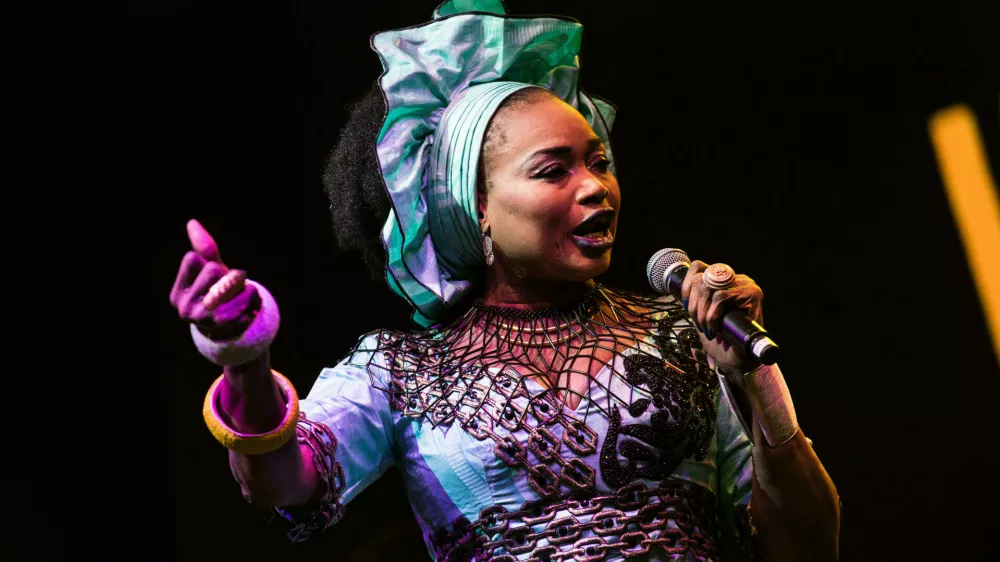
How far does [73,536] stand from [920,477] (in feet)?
5.59


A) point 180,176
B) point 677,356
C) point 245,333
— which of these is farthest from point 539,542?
point 180,176

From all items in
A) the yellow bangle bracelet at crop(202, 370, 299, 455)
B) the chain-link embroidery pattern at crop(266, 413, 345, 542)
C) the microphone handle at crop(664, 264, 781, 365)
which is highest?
the microphone handle at crop(664, 264, 781, 365)

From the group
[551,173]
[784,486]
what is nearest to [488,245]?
[551,173]

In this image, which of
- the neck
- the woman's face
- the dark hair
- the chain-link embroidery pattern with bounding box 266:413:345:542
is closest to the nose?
the woman's face

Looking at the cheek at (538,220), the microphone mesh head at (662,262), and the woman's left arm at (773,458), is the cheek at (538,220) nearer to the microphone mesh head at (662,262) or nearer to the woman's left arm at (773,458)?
the microphone mesh head at (662,262)

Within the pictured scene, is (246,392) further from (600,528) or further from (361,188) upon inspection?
Answer: (361,188)

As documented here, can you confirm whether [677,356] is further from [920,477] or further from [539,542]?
[920,477]

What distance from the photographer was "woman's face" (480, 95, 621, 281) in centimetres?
166

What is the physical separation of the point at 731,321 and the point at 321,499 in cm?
63

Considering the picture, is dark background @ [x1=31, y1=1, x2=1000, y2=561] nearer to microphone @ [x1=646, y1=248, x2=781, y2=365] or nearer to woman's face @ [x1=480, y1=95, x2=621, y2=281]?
woman's face @ [x1=480, y1=95, x2=621, y2=281]

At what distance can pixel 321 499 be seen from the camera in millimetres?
1482

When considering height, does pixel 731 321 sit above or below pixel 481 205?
below

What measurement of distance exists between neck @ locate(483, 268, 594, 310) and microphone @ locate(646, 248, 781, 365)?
29 cm

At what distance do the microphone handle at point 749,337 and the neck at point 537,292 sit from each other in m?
0.39
